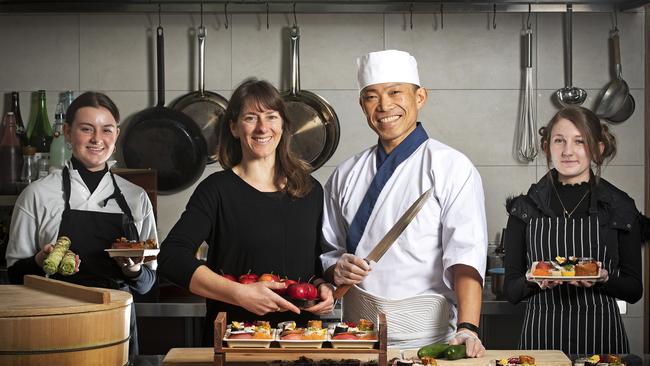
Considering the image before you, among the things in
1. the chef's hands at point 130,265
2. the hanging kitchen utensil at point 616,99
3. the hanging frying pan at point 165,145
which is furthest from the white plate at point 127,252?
the hanging kitchen utensil at point 616,99

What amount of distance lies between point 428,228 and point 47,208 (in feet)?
4.58

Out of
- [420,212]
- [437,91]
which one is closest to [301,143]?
[437,91]

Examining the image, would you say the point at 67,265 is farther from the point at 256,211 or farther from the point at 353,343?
the point at 353,343

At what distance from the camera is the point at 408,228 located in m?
1.94

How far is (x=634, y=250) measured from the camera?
2.57m

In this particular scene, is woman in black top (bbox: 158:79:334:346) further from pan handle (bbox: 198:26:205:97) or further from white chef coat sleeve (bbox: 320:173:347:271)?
pan handle (bbox: 198:26:205:97)

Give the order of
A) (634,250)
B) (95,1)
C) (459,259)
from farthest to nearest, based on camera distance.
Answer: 1. (95,1)
2. (634,250)
3. (459,259)

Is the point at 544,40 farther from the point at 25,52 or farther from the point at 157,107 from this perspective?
the point at 25,52

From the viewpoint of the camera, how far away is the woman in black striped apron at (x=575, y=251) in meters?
2.60

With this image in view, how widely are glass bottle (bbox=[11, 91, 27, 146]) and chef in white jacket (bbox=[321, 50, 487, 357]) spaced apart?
1847mm

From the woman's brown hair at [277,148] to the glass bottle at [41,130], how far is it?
5.30ft

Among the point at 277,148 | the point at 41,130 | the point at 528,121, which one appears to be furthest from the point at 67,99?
the point at 528,121

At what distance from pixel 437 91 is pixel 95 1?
1365mm

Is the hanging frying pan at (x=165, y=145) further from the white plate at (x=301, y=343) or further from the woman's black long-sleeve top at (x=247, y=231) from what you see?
the white plate at (x=301, y=343)
